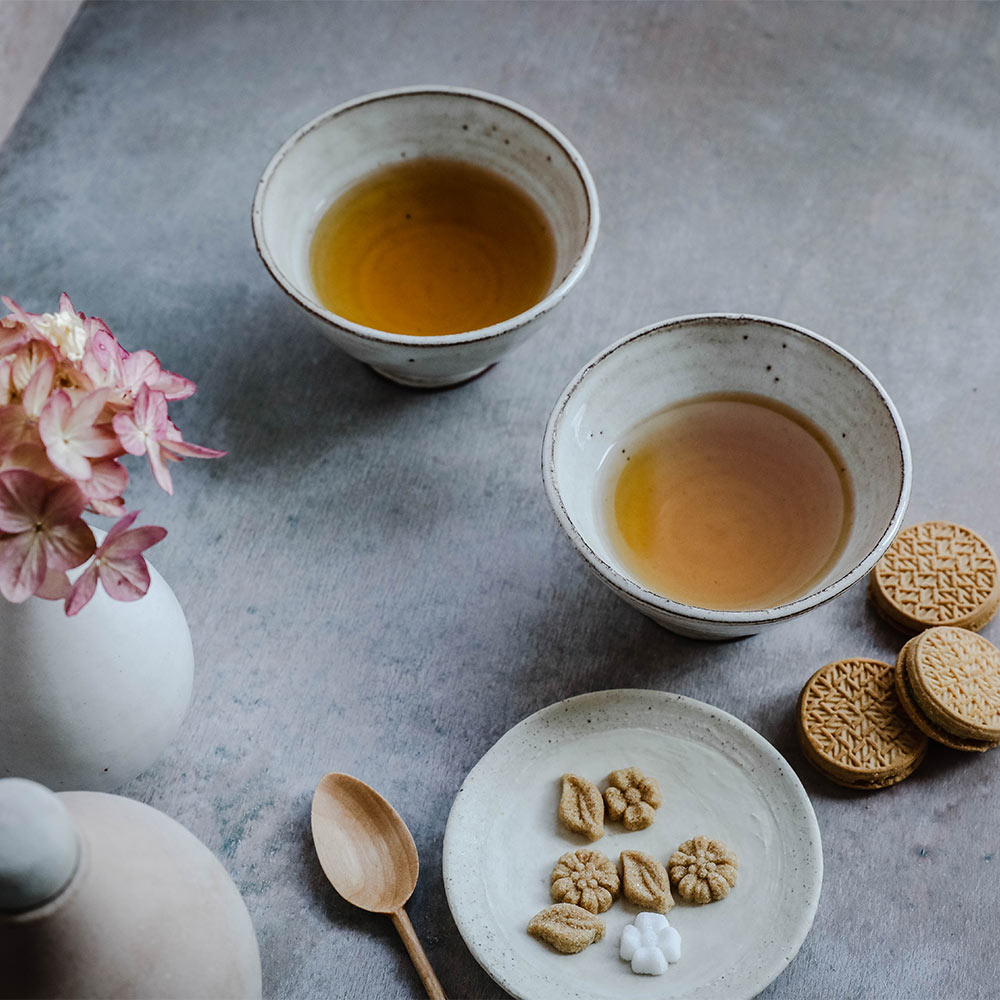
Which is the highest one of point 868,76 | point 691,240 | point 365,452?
point 868,76

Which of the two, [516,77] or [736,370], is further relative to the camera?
[516,77]

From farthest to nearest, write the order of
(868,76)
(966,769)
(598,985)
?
1. (868,76)
2. (966,769)
3. (598,985)

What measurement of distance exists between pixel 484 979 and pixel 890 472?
0.57 m

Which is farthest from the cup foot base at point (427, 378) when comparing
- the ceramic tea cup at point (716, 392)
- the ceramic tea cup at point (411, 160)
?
the ceramic tea cup at point (716, 392)

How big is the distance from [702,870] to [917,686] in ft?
0.85

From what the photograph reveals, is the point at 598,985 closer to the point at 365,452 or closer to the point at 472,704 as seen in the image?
the point at 472,704

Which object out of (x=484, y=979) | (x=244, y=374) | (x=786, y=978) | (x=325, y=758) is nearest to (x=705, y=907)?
(x=786, y=978)

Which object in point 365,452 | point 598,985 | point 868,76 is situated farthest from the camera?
point 868,76

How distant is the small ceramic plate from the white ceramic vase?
0.28 m

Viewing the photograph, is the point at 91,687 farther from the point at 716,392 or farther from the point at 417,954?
the point at 716,392

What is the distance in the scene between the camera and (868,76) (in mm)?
1469

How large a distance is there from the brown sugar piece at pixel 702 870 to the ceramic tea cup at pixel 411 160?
1.68 ft

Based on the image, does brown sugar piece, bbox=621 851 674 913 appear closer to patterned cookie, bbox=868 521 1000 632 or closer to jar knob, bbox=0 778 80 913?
patterned cookie, bbox=868 521 1000 632

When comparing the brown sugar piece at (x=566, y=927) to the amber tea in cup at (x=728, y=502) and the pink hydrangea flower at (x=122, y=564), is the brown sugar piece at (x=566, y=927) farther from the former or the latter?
the pink hydrangea flower at (x=122, y=564)
